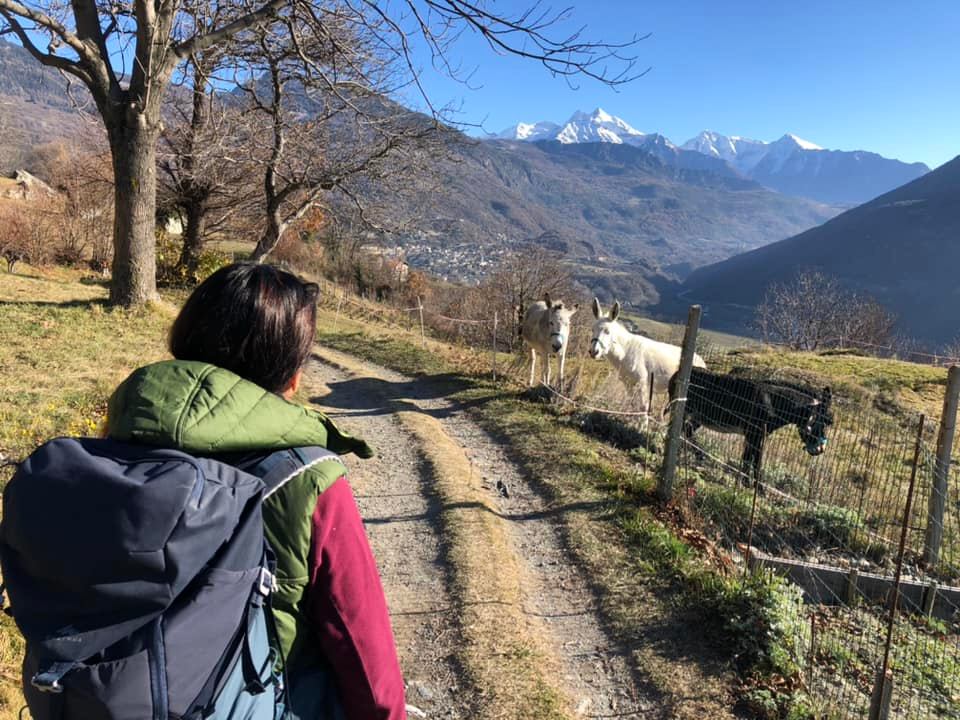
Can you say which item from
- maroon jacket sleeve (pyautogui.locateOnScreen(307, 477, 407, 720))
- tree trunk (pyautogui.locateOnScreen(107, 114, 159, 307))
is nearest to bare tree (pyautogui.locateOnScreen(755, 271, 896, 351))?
tree trunk (pyautogui.locateOnScreen(107, 114, 159, 307))

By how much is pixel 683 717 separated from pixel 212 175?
2064 cm

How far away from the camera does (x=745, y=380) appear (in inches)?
346

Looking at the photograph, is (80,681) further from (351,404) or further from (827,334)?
(827,334)

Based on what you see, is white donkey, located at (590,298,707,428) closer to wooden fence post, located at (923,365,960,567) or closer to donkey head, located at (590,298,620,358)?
donkey head, located at (590,298,620,358)

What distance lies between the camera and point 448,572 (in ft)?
18.4

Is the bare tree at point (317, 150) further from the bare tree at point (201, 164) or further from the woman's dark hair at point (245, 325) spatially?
the woman's dark hair at point (245, 325)

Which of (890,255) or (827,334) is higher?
(890,255)

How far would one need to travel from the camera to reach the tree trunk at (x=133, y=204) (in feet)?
35.9

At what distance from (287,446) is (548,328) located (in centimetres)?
1068

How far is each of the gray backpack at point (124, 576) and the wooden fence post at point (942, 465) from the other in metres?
7.03

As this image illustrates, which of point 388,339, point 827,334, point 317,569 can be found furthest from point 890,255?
point 317,569

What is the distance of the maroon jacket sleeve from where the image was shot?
5.31 feet

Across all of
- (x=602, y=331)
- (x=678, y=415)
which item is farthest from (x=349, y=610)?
(x=602, y=331)

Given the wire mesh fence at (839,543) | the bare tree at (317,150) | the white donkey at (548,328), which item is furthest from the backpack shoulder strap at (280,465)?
the bare tree at (317,150)
